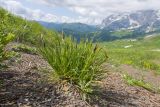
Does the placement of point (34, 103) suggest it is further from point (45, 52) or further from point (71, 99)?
point (45, 52)

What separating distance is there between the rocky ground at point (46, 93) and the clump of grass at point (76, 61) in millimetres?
243

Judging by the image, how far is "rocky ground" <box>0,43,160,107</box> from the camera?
6.85 metres

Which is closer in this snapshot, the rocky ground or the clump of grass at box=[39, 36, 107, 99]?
the rocky ground

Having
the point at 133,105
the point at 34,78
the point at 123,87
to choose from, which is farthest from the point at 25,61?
the point at 133,105

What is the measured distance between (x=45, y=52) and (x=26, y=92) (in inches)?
51.6

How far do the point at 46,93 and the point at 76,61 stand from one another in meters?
1.05

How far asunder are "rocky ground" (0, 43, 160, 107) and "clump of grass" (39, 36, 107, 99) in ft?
0.80

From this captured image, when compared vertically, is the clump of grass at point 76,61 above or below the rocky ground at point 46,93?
above

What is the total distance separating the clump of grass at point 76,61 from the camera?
25.3 feet

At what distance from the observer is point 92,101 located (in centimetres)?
750

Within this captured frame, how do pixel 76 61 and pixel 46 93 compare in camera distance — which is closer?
pixel 46 93

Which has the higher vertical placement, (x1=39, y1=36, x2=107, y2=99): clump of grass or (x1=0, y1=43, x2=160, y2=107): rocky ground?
(x1=39, y1=36, x2=107, y2=99): clump of grass

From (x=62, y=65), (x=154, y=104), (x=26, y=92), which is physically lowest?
(x=154, y=104)

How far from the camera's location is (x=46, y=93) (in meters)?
7.33
